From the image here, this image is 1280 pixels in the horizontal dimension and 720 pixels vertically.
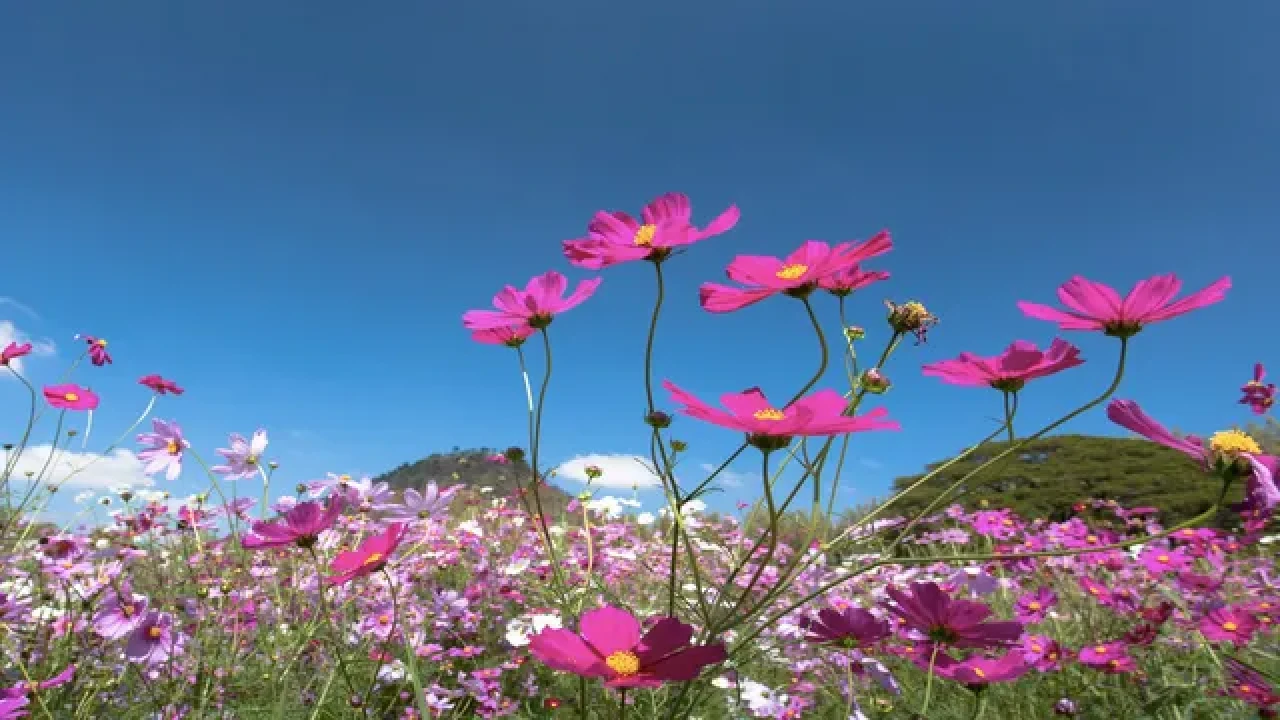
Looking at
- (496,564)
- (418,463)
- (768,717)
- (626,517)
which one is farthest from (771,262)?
(418,463)

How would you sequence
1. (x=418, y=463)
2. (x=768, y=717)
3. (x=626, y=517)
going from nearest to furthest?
(x=768, y=717) → (x=626, y=517) → (x=418, y=463)

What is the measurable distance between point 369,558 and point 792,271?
2.35 ft

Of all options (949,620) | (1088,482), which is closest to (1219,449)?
(949,620)

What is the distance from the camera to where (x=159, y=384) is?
7.61 feet

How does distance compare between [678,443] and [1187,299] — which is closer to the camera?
[1187,299]

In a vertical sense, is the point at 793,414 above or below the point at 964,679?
above

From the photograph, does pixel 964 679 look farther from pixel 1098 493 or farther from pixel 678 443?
pixel 1098 493

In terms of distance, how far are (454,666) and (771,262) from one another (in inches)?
93.6

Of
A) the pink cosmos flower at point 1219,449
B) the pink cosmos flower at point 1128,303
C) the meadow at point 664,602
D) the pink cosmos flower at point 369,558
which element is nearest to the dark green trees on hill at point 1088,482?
the meadow at point 664,602

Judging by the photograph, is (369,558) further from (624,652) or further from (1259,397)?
(1259,397)

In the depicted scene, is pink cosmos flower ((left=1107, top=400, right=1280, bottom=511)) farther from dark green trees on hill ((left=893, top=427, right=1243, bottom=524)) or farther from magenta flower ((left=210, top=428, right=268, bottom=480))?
dark green trees on hill ((left=893, top=427, right=1243, bottom=524))

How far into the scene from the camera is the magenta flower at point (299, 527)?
116cm

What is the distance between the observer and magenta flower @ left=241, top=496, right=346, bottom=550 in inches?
45.5

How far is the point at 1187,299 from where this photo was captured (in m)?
1.01
